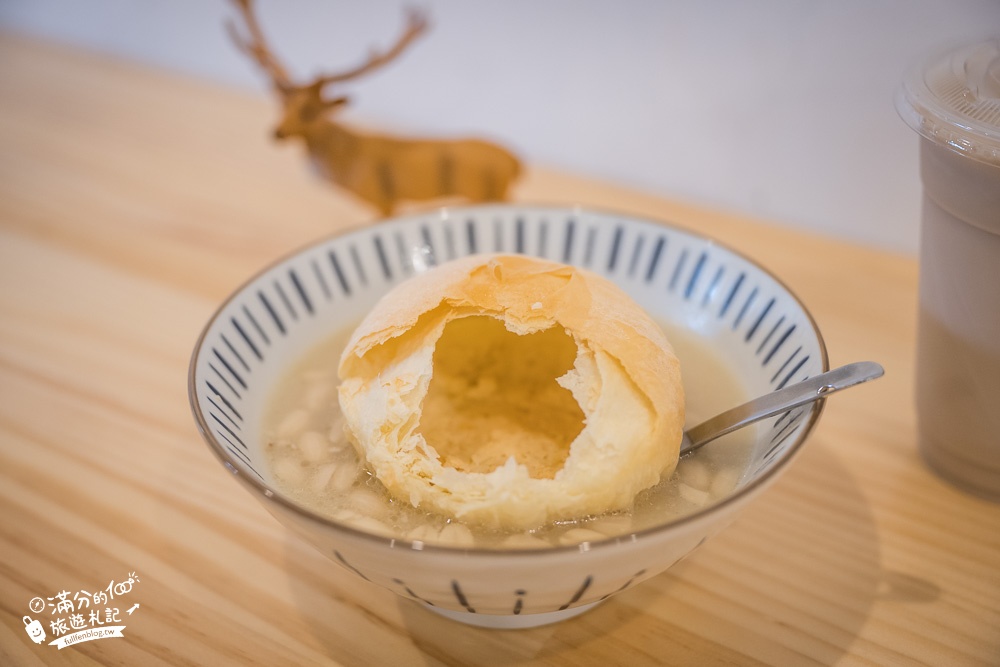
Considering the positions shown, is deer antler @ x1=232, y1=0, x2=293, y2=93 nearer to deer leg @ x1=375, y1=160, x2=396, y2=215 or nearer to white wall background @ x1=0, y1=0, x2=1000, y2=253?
deer leg @ x1=375, y1=160, x2=396, y2=215

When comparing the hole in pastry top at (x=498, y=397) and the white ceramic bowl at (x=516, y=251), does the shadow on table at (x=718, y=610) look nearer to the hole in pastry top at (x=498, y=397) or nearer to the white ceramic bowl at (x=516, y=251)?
the white ceramic bowl at (x=516, y=251)

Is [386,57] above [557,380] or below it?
above

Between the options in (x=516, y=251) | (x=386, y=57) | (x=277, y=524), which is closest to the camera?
(x=277, y=524)

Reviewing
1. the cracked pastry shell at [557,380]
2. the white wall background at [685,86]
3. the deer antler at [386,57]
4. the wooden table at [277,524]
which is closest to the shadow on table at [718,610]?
the wooden table at [277,524]

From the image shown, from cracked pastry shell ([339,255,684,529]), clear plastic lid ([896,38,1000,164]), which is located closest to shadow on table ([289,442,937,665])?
cracked pastry shell ([339,255,684,529])

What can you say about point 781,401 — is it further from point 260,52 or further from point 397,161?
point 260,52

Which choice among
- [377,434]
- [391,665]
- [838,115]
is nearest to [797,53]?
[838,115]

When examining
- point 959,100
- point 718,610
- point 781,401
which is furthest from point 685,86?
point 718,610
